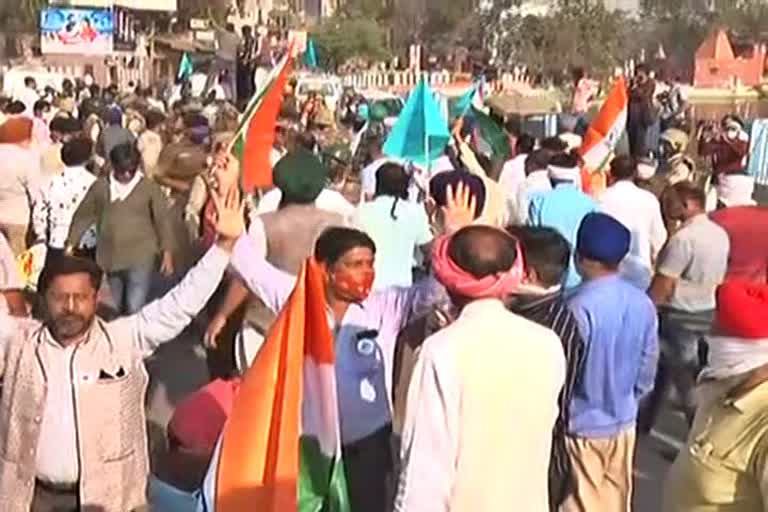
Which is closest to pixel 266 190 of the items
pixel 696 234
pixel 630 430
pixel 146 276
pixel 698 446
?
pixel 146 276

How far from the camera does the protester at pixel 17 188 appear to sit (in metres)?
10.7

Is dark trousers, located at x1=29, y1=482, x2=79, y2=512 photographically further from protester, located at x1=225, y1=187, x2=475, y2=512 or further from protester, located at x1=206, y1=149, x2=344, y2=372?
protester, located at x1=206, y1=149, x2=344, y2=372

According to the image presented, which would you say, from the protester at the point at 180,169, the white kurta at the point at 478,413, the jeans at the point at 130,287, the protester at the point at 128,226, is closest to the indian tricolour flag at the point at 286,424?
the white kurta at the point at 478,413

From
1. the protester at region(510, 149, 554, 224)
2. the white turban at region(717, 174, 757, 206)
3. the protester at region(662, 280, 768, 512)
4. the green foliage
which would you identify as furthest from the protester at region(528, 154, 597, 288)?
the green foliage

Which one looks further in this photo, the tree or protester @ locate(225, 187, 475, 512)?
the tree

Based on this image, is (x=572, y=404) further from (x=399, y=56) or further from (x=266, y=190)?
(x=399, y=56)

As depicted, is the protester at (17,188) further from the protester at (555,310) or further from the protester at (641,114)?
the protester at (641,114)

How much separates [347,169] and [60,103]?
7.88 meters

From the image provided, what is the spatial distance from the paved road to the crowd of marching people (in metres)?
0.21

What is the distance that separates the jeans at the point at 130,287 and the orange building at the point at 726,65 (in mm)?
40305

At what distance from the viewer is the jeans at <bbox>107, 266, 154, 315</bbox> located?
10.1 metres

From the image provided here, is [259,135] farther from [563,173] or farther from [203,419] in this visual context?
[203,419]

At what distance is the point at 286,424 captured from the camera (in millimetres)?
4625

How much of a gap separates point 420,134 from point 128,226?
285 cm
